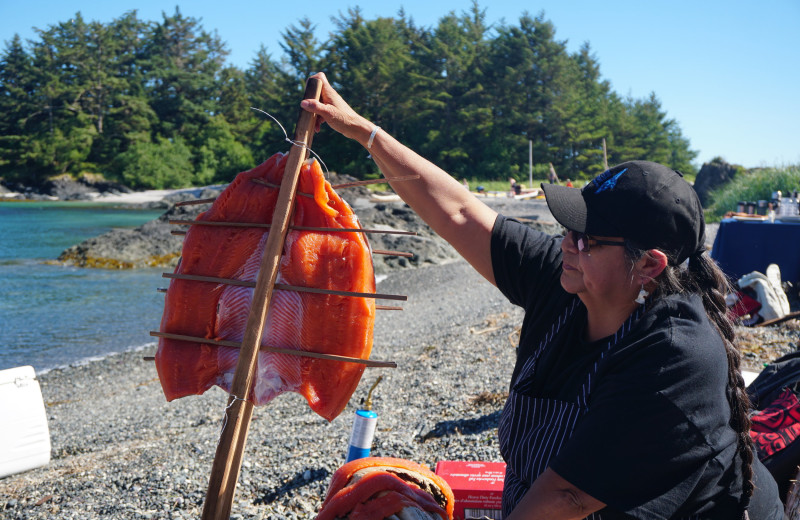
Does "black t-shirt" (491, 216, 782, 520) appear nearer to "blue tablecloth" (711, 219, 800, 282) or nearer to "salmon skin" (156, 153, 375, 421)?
"salmon skin" (156, 153, 375, 421)

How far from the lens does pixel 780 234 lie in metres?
9.12

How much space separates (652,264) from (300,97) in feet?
187

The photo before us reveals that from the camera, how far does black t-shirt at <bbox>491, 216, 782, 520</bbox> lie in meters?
2.00

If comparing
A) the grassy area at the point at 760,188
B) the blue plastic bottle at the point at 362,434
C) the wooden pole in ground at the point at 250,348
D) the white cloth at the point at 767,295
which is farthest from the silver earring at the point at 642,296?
the grassy area at the point at 760,188

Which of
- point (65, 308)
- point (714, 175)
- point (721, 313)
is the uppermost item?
point (714, 175)

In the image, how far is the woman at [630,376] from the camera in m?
2.02

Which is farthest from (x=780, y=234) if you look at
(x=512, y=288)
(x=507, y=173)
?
(x=507, y=173)

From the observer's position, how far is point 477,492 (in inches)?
128

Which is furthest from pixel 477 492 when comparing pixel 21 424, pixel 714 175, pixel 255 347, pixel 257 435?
pixel 714 175

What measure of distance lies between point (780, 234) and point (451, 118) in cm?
5459

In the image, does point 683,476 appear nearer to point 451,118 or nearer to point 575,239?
point 575,239

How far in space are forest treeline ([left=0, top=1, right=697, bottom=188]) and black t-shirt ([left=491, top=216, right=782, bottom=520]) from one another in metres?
51.9

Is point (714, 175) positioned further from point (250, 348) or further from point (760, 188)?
point (250, 348)

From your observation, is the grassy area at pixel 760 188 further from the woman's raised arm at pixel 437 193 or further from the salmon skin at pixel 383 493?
the salmon skin at pixel 383 493
